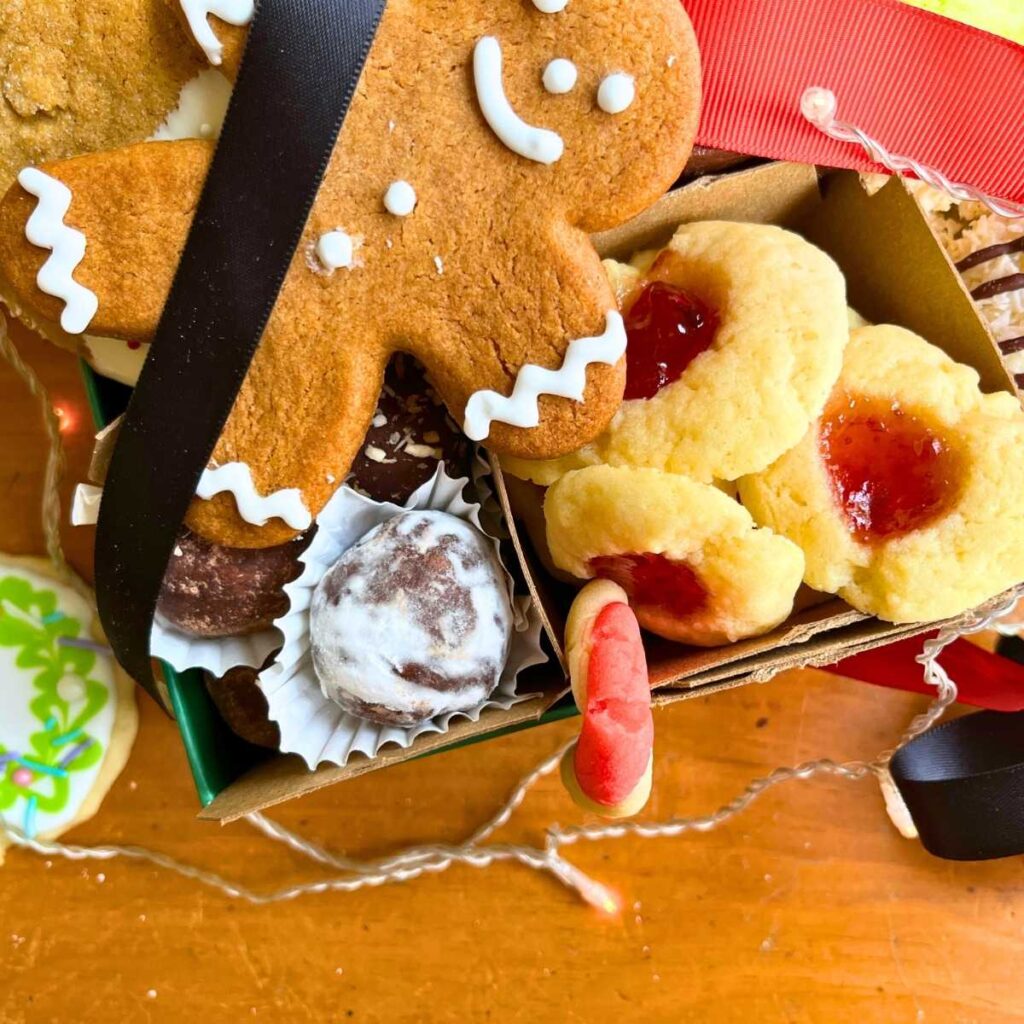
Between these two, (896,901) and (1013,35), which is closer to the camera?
(1013,35)

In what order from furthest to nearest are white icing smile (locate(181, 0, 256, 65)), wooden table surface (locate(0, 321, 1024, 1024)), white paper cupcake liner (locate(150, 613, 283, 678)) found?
wooden table surface (locate(0, 321, 1024, 1024))
white paper cupcake liner (locate(150, 613, 283, 678))
white icing smile (locate(181, 0, 256, 65))

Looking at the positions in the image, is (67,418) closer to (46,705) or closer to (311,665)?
(46,705)

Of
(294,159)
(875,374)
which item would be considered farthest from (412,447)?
(875,374)

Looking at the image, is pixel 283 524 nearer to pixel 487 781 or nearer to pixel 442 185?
pixel 442 185

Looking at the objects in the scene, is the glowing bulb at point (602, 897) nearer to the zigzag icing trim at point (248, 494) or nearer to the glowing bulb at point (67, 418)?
the zigzag icing trim at point (248, 494)

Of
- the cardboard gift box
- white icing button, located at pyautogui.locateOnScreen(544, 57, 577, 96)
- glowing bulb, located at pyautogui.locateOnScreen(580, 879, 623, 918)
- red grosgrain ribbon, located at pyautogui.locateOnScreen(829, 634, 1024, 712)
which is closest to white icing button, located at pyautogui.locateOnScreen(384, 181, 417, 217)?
white icing button, located at pyautogui.locateOnScreen(544, 57, 577, 96)

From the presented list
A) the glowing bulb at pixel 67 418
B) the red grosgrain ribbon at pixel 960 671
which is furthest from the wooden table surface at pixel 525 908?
the red grosgrain ribbon at pixel 960 671

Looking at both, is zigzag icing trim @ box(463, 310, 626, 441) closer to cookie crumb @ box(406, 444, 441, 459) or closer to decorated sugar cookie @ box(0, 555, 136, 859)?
cookie crumb @ box(406, 444, 441, 459)
